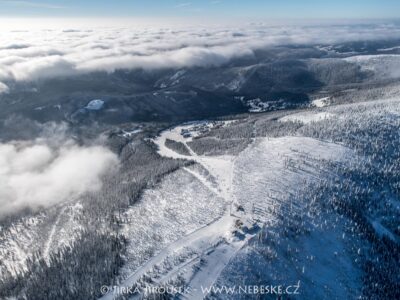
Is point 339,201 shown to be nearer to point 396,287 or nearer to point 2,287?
point 396,287

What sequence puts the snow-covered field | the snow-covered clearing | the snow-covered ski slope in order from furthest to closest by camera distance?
the snow-covered ski slope < the snow-covered clearing < the snow-covered field

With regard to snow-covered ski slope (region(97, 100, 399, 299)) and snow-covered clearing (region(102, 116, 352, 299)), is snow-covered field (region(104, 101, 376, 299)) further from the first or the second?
snow-covered ski slope (region(97, 100, 399, 299))

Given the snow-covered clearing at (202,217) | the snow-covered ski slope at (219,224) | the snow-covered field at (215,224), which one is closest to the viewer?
the snow-covered field at (215,224)

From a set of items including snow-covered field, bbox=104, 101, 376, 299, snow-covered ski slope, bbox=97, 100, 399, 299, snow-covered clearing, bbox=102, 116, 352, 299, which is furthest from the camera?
snow-covered ski slope, bbox=97, 100, 399, 299

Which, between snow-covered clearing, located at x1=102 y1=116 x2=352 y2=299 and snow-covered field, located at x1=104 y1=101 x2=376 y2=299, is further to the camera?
snow-covered clearing, located at x1=102 y1=116 x2=352 y2=299

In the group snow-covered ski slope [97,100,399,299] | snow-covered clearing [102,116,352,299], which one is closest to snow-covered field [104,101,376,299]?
snow-covered clearing [102,116,352,299]

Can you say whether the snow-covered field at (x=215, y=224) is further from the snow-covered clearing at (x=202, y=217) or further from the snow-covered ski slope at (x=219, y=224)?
the snow-covered ski slope at (x=219, y=224)

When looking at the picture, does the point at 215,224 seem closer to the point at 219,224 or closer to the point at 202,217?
the point at 219,224

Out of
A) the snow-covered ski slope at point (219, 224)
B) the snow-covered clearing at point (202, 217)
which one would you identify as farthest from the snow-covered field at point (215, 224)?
the snow-covered ski slope at point (219, 224)

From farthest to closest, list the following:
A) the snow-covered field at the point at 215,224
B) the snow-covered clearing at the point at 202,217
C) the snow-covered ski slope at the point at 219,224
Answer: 1. the snow-covered ski slope at the point at 219,224
2. the snow-covered clearing at the point at 202,217
3. the snow-covered field at the point at 215,224

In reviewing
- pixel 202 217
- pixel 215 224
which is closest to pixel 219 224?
pixel 215 224

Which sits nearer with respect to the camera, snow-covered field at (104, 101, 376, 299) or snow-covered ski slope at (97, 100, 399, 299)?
snow-covered field at (104, 101, 376, 299)
